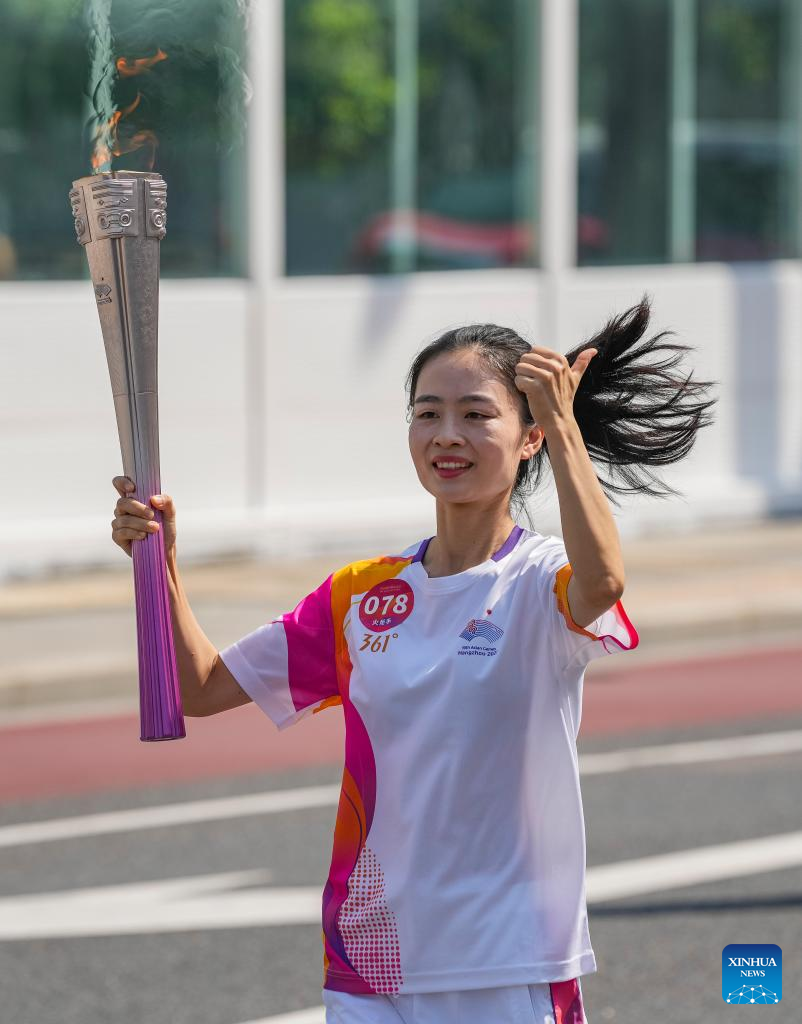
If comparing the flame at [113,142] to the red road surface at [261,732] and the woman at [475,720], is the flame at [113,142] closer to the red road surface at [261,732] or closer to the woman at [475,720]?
the woman at [475,720]

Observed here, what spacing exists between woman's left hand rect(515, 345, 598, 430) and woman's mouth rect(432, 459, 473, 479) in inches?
7.9

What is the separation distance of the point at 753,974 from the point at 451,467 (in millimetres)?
1211

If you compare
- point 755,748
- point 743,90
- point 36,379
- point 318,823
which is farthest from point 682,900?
point 743,90

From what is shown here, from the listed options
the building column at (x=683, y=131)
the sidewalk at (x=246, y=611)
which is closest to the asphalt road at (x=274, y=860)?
the sidewalk at (x=246, y=611)

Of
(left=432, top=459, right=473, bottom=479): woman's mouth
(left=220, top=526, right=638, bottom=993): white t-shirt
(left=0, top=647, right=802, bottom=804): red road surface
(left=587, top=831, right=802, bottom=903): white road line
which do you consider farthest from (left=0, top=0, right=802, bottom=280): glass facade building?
(left=220, top=526, right=638, bottom=993): white t-shirt

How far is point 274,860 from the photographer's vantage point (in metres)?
7.16

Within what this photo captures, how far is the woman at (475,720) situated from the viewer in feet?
10.1

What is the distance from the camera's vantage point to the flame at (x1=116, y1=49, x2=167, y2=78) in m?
3.04

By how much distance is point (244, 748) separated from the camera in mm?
9188

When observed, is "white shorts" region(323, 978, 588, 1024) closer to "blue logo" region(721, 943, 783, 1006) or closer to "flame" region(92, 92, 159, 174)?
"blue logo" region(721, 943, 783, 1006)

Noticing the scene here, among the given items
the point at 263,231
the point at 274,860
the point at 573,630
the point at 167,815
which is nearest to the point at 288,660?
the point at 573,630

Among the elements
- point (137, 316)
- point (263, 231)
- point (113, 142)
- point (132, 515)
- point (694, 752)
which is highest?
point (263, 231)

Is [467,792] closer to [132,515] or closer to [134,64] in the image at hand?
[132,515]

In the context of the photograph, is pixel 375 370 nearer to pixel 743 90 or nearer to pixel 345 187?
pixel 345 187
